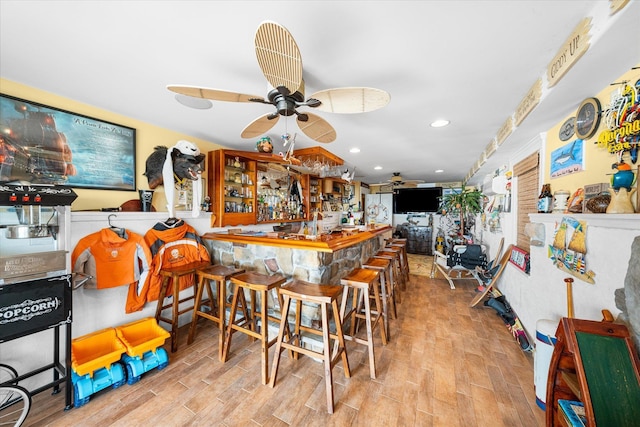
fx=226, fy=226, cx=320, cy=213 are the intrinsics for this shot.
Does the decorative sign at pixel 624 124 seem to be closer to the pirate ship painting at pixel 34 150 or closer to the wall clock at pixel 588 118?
the wall clock at pixel 588 118

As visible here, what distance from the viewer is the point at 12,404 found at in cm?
147

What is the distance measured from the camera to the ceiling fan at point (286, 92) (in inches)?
36.8

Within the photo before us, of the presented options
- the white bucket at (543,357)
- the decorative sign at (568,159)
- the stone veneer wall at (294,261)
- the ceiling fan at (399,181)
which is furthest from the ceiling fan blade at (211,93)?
the ceiling fan at (399,181)

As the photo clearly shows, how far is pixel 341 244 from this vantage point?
2.23m

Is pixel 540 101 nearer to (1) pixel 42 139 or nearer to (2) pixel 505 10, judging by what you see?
(2) pixel 505 10

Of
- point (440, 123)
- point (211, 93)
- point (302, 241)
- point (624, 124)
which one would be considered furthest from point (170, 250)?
point (624, 124)

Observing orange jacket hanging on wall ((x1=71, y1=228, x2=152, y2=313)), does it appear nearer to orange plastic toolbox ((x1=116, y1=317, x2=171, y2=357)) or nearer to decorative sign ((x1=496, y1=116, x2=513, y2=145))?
orange plastic toolbox ((x1=116, y1=317, x2=171, y2=357))

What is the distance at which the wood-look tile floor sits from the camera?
146cm

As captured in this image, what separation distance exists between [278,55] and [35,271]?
1931 mm

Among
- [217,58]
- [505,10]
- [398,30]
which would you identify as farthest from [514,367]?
[217,58]

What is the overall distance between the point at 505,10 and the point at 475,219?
5791 millimetres

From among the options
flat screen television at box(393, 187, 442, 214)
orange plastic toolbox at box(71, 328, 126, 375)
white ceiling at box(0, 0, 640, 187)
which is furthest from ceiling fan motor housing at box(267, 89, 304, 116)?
flat screen television at box(393, 187, 442, 214)

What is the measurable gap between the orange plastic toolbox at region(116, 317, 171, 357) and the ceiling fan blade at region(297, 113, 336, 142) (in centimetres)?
211

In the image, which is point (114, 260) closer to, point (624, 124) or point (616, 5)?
point (616, 5)
